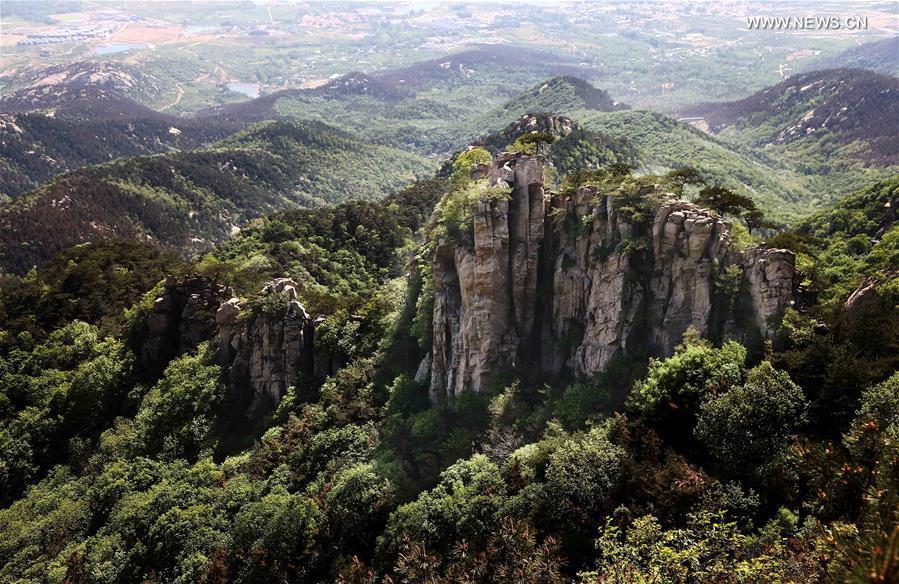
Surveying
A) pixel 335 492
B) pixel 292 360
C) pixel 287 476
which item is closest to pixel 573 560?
pixel 335 492

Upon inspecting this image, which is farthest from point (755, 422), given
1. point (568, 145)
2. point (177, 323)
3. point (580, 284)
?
point (568, 145)

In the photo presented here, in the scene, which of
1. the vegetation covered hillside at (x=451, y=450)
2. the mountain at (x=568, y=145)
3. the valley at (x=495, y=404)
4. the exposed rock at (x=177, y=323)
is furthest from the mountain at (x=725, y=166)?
the exposed rock at (x=177, y=323)

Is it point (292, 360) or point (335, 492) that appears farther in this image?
point (292, 360)

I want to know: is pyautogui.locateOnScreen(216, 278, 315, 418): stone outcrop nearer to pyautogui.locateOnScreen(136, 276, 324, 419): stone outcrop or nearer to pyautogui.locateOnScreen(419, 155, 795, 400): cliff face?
pyautogui.locateOnScreen(136, 276, 324, 419): stone outcrop

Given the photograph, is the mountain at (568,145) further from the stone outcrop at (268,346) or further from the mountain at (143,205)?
the mountain at (143,205)

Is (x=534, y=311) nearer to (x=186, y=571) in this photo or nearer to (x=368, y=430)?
(x=368, y=430)

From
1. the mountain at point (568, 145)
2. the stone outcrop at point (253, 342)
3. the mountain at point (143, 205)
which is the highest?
the mountain at point (568, 145)
